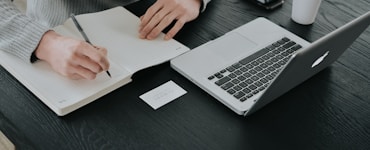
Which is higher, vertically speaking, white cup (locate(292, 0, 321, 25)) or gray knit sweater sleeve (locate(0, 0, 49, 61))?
gray knit sweater sleeve (locate(0, 0, 49, 61))

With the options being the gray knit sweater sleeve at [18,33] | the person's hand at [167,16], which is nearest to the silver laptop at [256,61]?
the person's hand at [167,16]

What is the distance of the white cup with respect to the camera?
120cm

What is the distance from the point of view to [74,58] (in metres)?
0.99

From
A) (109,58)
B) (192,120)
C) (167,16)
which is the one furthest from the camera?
(167,16)

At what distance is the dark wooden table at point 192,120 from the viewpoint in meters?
0.90

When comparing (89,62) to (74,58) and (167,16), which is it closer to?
(74,58)

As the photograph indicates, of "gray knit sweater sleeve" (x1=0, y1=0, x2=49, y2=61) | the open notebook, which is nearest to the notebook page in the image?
the open notebook

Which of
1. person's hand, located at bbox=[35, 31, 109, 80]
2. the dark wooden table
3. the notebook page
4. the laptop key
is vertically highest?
person's hand, located at bbox=[35, 31, 109, 80]

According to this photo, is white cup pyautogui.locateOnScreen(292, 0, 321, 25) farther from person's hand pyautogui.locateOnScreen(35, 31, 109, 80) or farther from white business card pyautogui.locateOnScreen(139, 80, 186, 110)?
person's hand pyautogui.locateOnScreen(35, 31, 109, 80)

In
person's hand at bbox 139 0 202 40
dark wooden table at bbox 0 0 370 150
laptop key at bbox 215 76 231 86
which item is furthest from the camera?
person's hand at bbox 139 0 202 40

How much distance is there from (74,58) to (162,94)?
192 mm

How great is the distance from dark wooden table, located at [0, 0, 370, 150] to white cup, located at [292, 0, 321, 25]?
0.19 meters

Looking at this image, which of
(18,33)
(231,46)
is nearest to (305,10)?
(231,46)

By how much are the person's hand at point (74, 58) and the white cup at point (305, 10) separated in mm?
508
